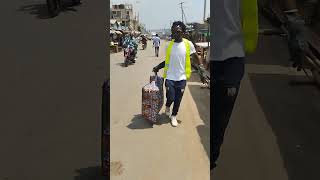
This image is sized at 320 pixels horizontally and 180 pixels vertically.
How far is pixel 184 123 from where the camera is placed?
152cm

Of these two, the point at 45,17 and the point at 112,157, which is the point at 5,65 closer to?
the point at 45,17

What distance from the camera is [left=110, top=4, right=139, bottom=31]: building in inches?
58.4

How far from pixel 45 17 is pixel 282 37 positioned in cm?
166

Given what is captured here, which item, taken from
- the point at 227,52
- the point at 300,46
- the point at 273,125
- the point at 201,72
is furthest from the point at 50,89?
the point at 300,46

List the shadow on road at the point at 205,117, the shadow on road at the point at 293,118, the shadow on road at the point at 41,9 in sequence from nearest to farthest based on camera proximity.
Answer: the shadow on road at the point at 205,117
the shadow on road at the point at 41,9
the shadow on road at the point at 293,118

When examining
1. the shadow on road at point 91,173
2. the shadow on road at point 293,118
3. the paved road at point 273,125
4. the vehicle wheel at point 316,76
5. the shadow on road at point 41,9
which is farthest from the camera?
the vehicle wheel at point 316,76

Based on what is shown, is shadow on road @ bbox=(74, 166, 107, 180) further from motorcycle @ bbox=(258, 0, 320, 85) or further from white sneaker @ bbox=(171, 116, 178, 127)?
motorcycle @ bbox=(258, 0, 320, 85)

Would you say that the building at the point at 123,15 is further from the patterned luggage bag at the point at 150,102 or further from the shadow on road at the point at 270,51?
the shadow on road at the point at 270,51

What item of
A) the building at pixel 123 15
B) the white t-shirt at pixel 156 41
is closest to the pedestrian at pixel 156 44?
the white t-shirt at pixel 156 41

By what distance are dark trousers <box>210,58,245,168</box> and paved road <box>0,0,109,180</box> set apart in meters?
0.44

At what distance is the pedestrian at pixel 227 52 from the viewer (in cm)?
147

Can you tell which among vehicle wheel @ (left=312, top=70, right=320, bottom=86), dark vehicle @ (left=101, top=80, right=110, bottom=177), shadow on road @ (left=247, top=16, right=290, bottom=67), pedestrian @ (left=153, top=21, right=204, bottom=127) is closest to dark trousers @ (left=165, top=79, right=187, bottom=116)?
pedestrian @ (left=153, top=21, right=204, bottom=127)

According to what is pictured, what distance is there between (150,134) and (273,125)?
1819 mm

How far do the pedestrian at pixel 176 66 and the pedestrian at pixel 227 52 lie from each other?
85 millimetres
